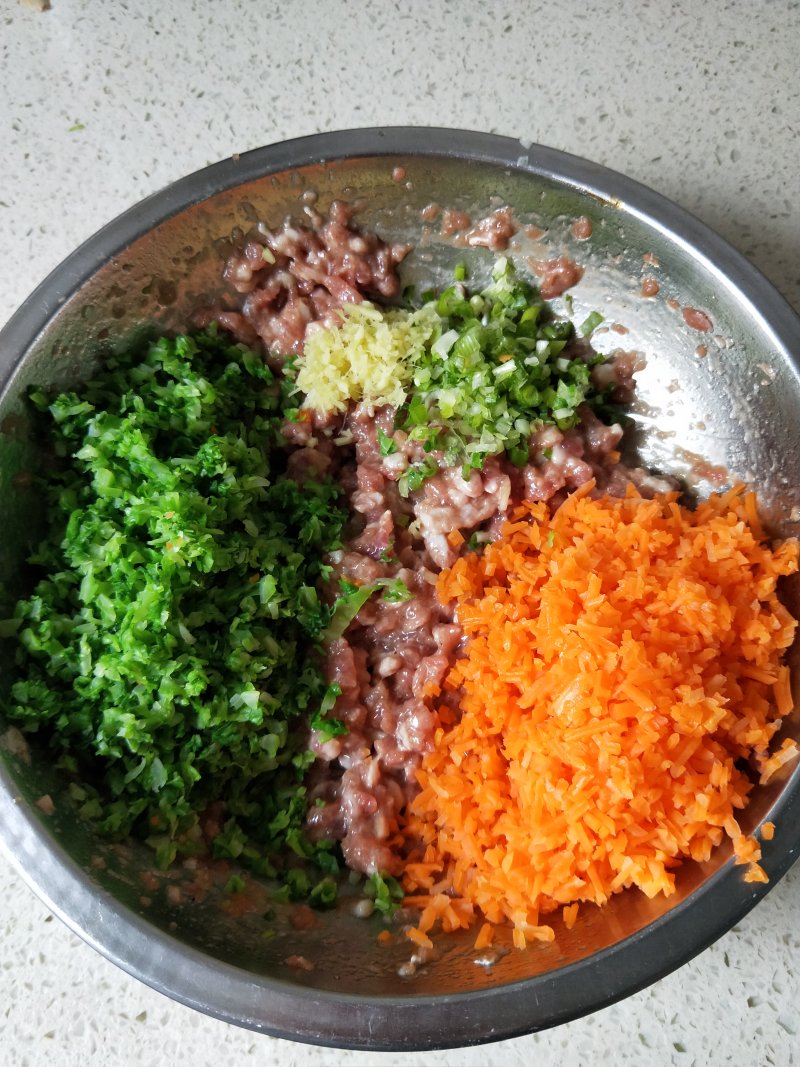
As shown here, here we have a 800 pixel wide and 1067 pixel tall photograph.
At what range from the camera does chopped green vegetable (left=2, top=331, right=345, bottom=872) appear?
140 cm

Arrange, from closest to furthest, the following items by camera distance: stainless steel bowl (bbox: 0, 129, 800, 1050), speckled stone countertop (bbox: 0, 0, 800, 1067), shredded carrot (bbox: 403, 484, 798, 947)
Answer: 1. stainless steel bowl (bbox: 0, 129, 800, 1050)
2. shredded carrot (bbox: 403, 484, 798, 947)
3. speckled stone countertop (bbox: 0, 0, 800, 1067)

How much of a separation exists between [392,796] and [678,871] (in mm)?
501

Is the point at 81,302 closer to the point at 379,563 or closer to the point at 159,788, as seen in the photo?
the point at 379,563

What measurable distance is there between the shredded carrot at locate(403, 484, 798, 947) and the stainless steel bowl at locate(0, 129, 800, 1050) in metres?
0.07

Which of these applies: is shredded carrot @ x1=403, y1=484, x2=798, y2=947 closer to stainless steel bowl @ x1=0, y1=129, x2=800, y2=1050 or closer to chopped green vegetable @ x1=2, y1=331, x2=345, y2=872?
stainless steel bowl @ x1=0, y1=129, x2=800, y2=1050

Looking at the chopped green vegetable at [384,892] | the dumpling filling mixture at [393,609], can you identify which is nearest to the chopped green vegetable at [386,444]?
the dumpling filling mixture at [393,609]

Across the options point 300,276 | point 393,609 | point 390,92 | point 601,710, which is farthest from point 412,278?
point 601,710

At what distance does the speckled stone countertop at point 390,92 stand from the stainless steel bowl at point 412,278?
40 cm

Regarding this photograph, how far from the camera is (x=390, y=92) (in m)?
2.02

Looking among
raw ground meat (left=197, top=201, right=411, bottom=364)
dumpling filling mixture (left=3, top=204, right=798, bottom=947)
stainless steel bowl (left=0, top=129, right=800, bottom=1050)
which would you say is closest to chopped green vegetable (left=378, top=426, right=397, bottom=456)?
dumpling filling mixture (left=3, top=204, right=798, bottom=947)

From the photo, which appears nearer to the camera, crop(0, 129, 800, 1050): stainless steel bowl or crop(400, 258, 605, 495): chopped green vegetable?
crop(0, 129, 800, 1050): stainless steel bowl

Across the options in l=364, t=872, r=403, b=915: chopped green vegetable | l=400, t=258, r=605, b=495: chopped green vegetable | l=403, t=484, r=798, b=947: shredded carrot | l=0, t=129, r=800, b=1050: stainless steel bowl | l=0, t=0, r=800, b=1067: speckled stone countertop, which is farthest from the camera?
l=0, t=0, r=800, b=1067: speckled stone countertop

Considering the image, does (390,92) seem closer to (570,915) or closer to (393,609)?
(393,609)

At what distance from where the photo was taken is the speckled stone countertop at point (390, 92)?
191cm
